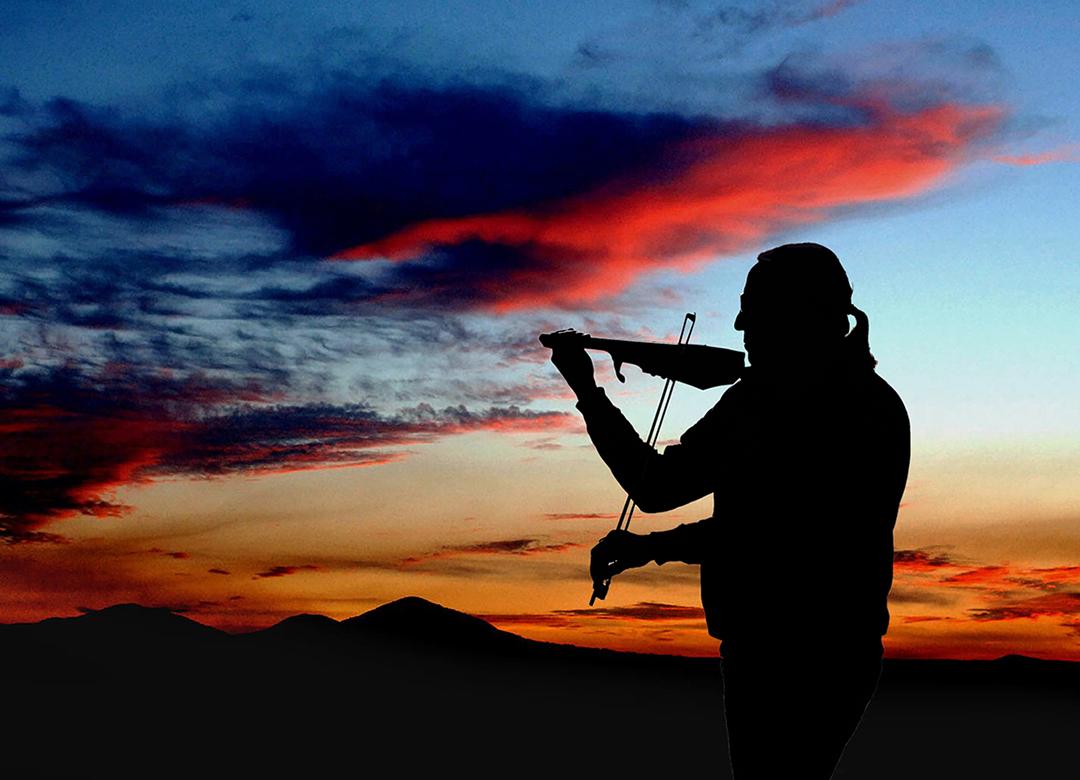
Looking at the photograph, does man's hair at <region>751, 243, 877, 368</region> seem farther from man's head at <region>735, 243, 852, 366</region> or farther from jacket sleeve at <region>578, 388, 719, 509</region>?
jacket sleeve at <region>578, 388, 719, 509</region>

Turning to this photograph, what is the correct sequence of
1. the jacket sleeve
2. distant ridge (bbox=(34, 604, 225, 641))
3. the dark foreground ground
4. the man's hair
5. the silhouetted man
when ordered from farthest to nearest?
1. distant ridge (bbox=(34, 604, 225, 641))
2. the dark foreground ground
3. the jacket sleeve
4. the man's hair
5. the silhouetted man

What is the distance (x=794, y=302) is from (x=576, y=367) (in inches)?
39.2

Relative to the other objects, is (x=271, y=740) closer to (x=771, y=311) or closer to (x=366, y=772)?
(x=366, y=772)

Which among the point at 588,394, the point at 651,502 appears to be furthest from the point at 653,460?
the point at 588,394

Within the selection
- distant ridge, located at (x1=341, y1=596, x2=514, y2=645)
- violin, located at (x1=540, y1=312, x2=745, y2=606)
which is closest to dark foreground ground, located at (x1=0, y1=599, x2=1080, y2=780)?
distant ridge, located at (x1=341, y1=596, x2=514, y2=645)

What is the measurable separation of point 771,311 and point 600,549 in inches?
41.7

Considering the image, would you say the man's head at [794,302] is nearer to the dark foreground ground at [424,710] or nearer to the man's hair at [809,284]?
the man's hair at [809,284]

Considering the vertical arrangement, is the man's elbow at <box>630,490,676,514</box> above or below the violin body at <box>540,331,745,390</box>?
below

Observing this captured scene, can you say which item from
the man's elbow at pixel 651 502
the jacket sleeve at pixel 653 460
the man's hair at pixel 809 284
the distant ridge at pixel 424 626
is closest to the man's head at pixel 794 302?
the man's hair at pixel 809 284

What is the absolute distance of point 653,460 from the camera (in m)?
4.37

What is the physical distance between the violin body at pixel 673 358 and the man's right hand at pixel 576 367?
4 cm

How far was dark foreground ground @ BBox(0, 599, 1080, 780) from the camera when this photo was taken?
3812 centimetres

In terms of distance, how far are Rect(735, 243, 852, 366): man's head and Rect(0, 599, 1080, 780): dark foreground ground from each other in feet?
89.8

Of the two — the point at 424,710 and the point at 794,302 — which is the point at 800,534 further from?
the point at 424,710
